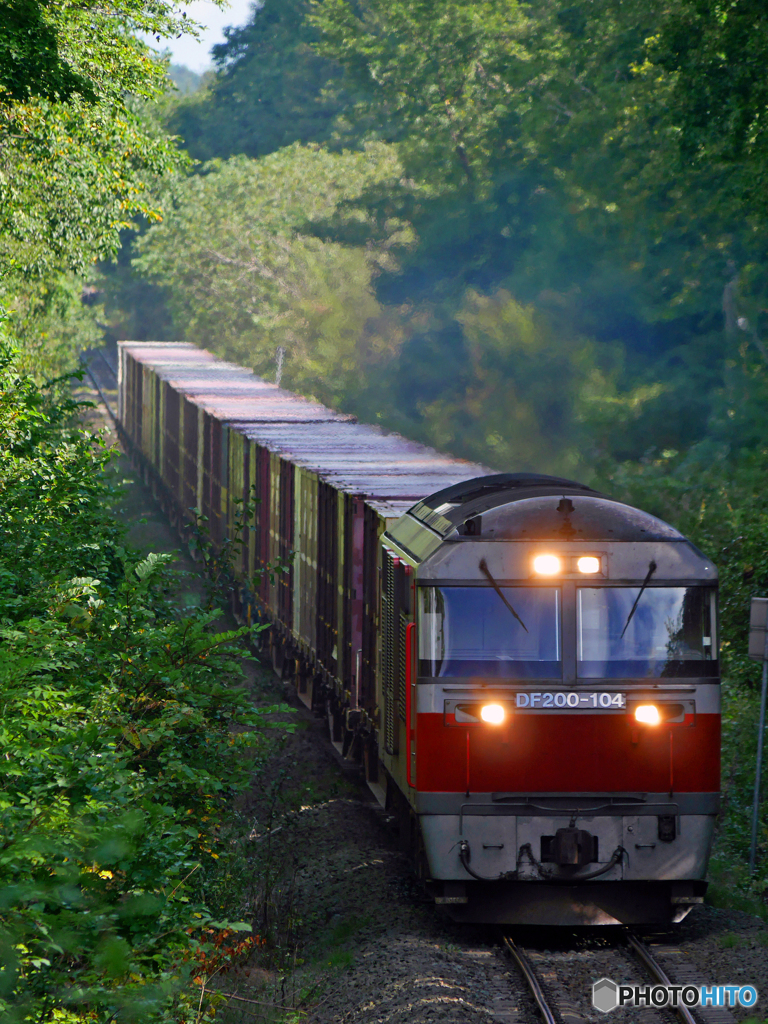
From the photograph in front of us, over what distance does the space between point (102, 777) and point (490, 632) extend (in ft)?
11.1

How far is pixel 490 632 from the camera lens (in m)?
9.36

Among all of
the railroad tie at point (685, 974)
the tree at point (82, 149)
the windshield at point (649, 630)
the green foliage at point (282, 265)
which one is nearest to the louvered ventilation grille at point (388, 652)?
the windshield at point (649, 630)

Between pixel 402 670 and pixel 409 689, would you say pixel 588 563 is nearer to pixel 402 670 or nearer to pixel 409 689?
pixel 409 689

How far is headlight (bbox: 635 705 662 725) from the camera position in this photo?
364 inches

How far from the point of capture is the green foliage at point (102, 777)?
19.0 ft

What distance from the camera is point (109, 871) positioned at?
7078 mm

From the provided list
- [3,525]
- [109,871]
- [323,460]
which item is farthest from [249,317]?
[109,871]

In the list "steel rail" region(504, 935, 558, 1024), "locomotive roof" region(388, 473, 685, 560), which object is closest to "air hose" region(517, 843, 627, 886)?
"steel rail" region(504, 935, 558, 1024)

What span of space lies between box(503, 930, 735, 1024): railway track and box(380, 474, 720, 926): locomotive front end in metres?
0.27

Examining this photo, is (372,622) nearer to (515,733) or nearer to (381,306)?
(515,733)

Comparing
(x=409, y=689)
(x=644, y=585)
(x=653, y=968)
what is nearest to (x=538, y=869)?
(x=653, y=968)

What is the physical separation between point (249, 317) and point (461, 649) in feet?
183

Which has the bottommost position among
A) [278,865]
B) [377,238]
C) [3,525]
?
[278,865]

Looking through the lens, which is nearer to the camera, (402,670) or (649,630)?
(649,630)
